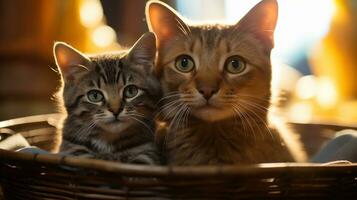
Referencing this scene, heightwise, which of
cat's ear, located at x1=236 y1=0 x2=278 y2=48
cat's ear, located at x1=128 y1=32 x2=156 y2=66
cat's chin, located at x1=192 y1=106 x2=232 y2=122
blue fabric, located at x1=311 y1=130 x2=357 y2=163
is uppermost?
cat's ear, located at x1=236 y1=0 x2=278 y2=48

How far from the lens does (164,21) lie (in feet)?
4.70

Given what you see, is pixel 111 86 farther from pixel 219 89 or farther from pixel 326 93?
pixel 326 93

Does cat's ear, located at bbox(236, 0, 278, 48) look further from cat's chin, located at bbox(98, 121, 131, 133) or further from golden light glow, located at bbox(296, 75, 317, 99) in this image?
golden light glow, located at bbox(296, 75, 317, 99)

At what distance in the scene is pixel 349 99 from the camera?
12.3ft

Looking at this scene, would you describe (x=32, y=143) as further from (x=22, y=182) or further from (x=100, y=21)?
(x=100, y=21)

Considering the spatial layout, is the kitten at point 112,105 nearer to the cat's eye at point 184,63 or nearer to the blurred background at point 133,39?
the cat's eye at point 184,63

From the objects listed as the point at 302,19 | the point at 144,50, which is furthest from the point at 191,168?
the point at 302,19

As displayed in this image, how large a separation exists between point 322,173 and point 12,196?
2.49ft

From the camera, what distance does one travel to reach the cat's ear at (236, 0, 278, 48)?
1.38m

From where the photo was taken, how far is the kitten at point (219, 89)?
1279 millimetres

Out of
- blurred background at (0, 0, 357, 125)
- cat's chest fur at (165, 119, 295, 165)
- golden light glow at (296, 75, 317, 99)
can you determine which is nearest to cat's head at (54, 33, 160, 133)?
cat's chest fur at (165, 119, 295, 165)

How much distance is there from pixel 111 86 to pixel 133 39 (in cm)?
261

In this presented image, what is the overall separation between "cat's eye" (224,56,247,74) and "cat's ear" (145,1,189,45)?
0.16 meters

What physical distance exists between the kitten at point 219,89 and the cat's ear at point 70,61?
23 centimetres
